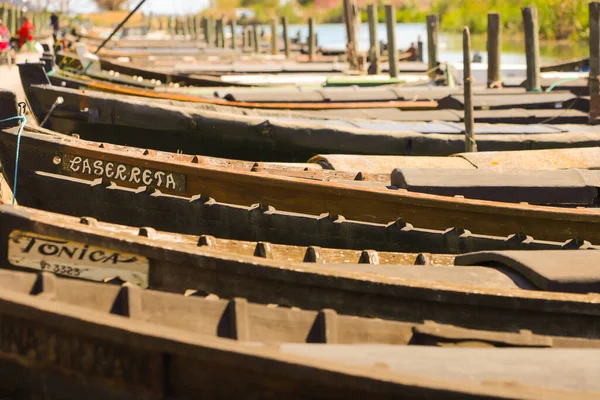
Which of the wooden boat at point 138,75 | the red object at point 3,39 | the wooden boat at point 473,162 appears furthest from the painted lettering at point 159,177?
the red object at point 3,39

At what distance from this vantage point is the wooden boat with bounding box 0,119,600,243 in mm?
7973

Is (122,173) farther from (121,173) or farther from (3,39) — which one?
(3,39)

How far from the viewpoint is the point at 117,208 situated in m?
8.48

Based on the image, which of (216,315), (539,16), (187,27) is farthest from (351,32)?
(187,27)

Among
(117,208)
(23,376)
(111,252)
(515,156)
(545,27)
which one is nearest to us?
(23,376)

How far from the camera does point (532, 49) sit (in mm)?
17484

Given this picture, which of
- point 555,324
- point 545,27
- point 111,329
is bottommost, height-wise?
point 555,324

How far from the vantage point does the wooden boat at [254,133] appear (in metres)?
11.4

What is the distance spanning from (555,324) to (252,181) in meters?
3.55

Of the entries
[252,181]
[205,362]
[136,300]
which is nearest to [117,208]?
[252,181]

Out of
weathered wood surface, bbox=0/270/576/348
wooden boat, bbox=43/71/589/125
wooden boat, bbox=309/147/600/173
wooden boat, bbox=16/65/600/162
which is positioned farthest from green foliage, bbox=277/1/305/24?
weathered wood surface, bbox=0/270/576/348

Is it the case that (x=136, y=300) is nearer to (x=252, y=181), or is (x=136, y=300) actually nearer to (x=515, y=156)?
(x=252, y=181)

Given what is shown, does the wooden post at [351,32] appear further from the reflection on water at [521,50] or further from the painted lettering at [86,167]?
the painted lettering at [86,167]

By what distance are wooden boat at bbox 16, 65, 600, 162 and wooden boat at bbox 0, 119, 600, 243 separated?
7.33ft
